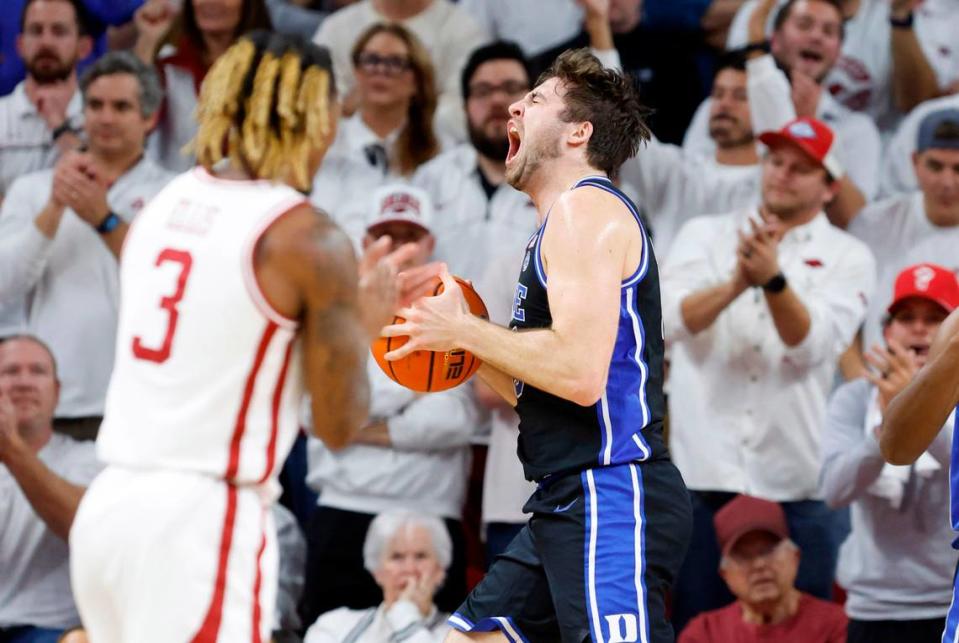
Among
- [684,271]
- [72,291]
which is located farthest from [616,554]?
[72,291]

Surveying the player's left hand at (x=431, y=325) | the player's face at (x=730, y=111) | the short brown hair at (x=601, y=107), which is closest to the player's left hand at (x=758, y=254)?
the player's face at (x=730, y=111)

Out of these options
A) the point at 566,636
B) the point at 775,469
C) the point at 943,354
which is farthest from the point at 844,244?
the point at 566,636

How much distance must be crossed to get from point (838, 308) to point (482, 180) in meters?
1.99

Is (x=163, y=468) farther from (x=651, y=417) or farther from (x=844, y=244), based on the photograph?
(x=844, y=244)

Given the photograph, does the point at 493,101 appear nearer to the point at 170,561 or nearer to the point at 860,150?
the point at 860,150

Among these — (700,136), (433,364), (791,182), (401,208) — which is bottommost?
(433,364)

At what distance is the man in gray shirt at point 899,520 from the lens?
6465 mm

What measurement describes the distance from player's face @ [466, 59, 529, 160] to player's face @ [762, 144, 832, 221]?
1.42 m

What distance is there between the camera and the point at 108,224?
7.65m

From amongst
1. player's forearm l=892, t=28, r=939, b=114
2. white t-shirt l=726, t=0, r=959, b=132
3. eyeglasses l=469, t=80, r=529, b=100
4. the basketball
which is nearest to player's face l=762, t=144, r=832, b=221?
eyeglasses l=469, t=80, r=529, b=100

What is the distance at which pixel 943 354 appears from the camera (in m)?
4.35

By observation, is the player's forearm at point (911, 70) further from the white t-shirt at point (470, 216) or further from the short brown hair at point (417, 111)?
the short brown hair at point (417, 111)

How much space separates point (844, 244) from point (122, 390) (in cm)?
449

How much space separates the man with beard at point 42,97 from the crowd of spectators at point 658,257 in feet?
0.06
